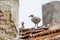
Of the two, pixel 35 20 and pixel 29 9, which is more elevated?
pixel 29 9

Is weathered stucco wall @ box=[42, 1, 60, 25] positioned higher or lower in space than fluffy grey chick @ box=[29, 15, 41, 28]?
higher

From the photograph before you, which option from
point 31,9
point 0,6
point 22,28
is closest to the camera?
point 0,6

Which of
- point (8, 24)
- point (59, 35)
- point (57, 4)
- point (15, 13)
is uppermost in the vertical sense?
point (57, 4)

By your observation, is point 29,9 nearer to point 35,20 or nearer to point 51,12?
point 35,20

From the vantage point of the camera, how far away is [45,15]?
68.3 inches

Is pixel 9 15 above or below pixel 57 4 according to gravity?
below

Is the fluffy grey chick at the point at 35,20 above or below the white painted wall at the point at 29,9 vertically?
below

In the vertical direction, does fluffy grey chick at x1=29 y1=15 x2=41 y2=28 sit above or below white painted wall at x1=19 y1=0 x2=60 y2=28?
below

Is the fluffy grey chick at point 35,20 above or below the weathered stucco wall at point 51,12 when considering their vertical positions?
below

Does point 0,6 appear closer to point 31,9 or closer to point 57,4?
point 31,9

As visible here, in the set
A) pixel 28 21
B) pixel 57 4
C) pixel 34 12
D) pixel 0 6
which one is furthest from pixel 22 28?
pixel 57 4

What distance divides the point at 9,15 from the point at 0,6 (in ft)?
0.38

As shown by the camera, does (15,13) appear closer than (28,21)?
Yes

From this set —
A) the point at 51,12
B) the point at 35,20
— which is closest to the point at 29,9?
the point at 35,20
